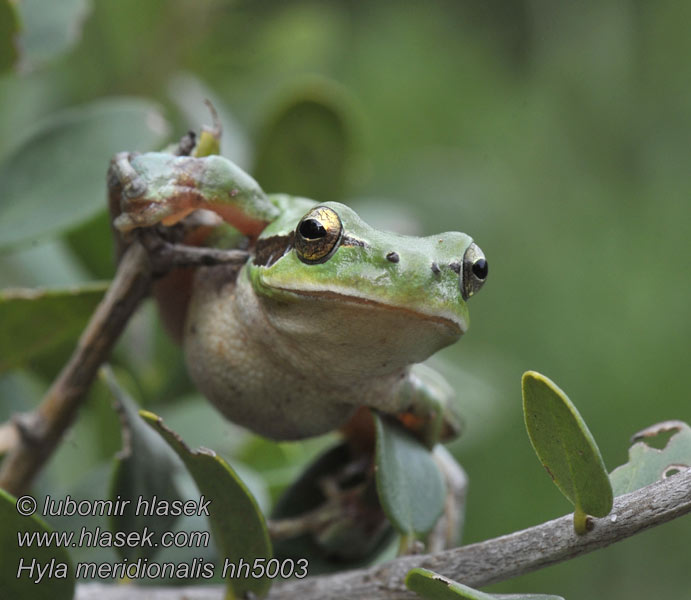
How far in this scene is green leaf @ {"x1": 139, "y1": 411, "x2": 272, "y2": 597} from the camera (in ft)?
2.96

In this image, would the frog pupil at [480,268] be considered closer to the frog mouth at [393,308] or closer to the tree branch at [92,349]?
the frog mouth at [393,308]

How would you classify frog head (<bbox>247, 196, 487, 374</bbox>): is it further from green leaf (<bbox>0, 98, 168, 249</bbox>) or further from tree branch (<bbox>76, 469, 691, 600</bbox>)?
green leaf (<bbox>0, 98, 168, 249</bbox>)

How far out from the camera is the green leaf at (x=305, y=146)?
5.48 feet

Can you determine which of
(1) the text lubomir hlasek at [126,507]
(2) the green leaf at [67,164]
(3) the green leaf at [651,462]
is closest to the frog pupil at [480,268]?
(3) the green leaf at [651,462]

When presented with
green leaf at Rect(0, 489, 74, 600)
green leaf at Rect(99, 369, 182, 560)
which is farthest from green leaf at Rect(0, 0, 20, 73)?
green leaf at Rect(0, 489, 74, 600)

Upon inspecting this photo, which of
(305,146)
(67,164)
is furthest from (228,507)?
(305,146)

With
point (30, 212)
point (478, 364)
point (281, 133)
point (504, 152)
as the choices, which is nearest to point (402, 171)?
point (478, 364)

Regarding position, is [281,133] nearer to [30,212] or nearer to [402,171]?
[30,212]

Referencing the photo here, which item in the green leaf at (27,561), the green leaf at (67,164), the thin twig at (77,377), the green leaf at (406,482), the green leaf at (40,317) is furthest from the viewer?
the green leaf at (67,164)

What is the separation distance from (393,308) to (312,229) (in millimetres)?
135

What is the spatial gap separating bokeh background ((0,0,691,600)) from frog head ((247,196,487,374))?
0.93ft

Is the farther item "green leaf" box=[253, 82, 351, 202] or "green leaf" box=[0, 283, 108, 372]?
"green leaf" box=[253, 82, 351, 202]

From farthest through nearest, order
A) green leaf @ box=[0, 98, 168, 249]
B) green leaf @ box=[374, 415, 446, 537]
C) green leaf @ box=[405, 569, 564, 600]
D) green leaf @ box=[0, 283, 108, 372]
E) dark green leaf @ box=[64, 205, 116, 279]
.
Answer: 1. dark green leaf @ box=[64, 205, 116, 279]
2. green leaf @ box=[0, 98, 168, 249]
3. green leaf @ box=[0, 283, 108, 372]
4. green leaf @ box=[374, 415, 446, 537]
5. green leaf @ box=[405, 569, 564, 600]

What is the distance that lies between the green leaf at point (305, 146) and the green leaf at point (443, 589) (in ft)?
3.34
